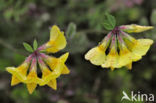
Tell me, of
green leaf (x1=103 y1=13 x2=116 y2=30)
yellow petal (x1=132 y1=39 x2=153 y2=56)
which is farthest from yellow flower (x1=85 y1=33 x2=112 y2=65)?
yellow petal (x1=132 y1=39 x2=153 y2=56)

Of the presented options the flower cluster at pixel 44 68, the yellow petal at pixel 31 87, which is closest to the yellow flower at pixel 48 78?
the flower cluster at pixel 44 68

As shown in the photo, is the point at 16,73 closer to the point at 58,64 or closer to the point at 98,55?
the point at 58,64

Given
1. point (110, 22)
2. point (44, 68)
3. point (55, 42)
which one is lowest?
point (44, 68)

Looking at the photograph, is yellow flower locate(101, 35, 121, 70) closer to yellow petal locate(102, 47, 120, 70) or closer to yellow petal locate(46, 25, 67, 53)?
yellow petal locate(102, 47, 120, 70)

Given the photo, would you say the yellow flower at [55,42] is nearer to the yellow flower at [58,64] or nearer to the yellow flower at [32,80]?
the yellow flower at [58,64]

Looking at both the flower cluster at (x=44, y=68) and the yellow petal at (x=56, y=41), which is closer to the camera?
the flower cluster at (x=44, y=68)

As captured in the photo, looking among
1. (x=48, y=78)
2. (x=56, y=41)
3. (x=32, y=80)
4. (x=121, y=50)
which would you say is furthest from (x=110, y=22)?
(x=32, y=80)
